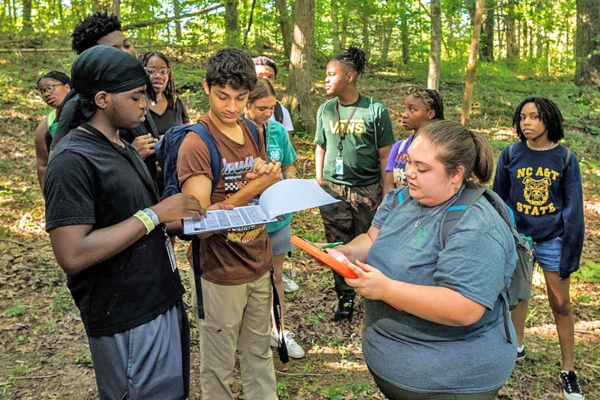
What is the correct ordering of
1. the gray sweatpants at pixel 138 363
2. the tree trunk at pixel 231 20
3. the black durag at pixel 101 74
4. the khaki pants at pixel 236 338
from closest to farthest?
the black durag at pixel 101 74, the gray sweatpants at pixel 138 363, the khaki pants at pixel 236 338, the tree trunk at pixel 231 20

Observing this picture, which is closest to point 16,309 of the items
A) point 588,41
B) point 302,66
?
point 302,66

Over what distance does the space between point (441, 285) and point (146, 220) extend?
1.21 meters

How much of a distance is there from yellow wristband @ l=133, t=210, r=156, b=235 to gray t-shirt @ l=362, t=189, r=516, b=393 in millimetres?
998

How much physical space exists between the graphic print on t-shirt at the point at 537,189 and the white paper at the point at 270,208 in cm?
195

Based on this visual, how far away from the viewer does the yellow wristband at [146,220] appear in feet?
6.29

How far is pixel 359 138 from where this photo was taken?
421cm

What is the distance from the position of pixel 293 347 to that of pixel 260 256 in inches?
61.3

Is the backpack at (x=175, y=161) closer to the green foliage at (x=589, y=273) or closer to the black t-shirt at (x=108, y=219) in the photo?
the black t-shirt at (x=108, y=219)

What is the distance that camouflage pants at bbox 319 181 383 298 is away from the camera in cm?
432

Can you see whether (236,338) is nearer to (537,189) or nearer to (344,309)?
(344,309)

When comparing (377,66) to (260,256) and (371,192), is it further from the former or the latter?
(260,256)

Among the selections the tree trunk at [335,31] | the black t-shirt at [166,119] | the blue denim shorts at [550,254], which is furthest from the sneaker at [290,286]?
the tree trunk at [335,31]

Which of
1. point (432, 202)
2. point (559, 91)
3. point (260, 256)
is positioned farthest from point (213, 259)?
point (559, 91)

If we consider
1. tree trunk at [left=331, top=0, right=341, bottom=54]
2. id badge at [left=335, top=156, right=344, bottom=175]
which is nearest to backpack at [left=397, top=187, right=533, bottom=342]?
id badge at [left=335, top=156, right=344, bottom=175]
